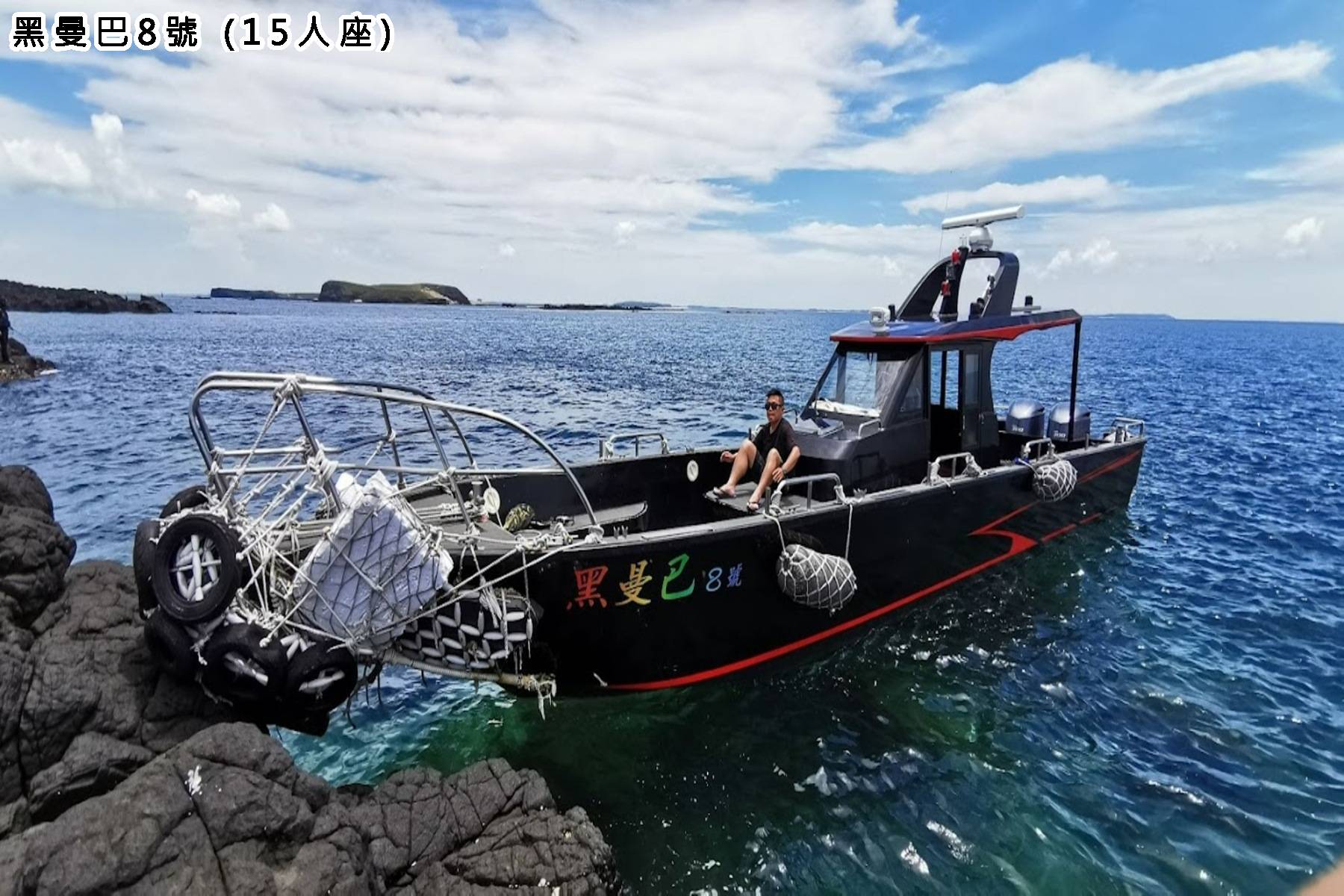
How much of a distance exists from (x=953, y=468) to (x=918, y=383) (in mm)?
1404

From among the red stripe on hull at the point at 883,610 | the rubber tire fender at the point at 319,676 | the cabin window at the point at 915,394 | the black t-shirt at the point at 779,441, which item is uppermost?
the cabin window at the point at 915,394

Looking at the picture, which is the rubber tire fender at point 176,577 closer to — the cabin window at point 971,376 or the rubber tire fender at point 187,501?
the rubber tire fender at point 187,501

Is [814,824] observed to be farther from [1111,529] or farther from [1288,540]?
[1288,540]

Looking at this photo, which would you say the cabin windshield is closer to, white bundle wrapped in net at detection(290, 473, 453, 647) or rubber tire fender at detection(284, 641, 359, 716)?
white bundle wrapped in net at detection(290, 473, 453, 647)

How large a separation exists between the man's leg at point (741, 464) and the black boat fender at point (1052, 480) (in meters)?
4.46

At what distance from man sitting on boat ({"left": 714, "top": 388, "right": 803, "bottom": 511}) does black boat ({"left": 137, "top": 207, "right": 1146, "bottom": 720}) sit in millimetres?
355

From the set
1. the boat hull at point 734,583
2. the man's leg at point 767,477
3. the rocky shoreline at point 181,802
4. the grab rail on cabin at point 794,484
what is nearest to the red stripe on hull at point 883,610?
the boat hull at point 734,583

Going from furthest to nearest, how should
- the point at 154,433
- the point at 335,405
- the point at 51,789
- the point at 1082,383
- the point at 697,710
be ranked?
the point at 1082,383
the point at 335,405
the point at 154,433
the point at 697,710
the point at 51,789

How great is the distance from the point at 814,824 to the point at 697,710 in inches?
72.4

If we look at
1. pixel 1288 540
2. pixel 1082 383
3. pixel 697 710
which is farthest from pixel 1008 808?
pixel 1082 383

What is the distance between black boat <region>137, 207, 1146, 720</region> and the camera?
5902 millimetres

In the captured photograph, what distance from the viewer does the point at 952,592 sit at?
10781 mm

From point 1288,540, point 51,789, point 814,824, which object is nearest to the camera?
point 51,789

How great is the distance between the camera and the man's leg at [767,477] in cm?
860
